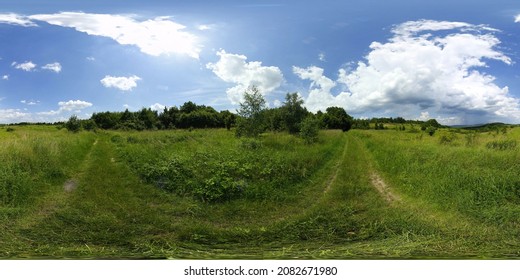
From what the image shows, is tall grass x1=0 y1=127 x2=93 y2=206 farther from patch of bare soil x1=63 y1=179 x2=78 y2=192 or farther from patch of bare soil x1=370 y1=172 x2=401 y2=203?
patch of bare soil x1=370 y1=172 x2=401 y2=203

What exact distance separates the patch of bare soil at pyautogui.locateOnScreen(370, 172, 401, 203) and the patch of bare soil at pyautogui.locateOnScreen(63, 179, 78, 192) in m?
7.35

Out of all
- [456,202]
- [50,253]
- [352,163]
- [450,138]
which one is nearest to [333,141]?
[352,163]

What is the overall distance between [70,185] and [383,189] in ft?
25.4

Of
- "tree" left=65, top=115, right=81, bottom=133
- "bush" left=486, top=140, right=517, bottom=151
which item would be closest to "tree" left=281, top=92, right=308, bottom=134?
"bush" left=486, top=140, right=517, bottom=151

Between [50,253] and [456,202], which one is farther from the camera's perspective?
[456,202]

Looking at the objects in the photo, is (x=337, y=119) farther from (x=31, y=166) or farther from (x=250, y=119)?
(x=31, y=166)

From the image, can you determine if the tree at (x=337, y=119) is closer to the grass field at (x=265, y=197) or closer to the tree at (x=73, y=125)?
the grass field at (x=265, y=197)

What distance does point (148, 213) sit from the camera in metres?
6.14

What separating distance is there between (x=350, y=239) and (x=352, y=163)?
5772 mm

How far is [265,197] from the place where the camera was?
23.5 feet

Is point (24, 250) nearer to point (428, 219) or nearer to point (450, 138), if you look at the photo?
point (428, 219)

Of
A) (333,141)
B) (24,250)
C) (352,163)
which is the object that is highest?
(333,141)

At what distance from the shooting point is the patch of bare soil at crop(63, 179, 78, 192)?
8055 millimetres

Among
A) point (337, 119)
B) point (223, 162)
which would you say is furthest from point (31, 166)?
point (337, 119)
